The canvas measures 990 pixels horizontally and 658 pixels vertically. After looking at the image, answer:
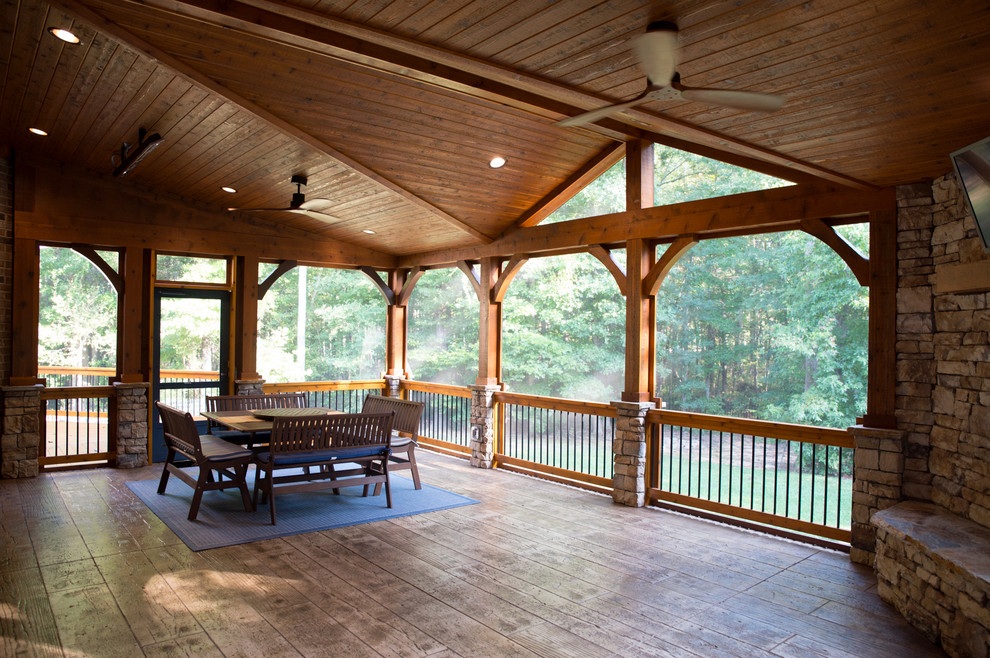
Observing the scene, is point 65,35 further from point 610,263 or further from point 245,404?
point 610,263

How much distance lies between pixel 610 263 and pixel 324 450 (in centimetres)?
332

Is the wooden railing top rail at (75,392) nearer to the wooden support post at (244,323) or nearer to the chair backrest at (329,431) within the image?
the wooden support post at (244,323)

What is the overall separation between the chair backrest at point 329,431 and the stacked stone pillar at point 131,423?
10.4 feet

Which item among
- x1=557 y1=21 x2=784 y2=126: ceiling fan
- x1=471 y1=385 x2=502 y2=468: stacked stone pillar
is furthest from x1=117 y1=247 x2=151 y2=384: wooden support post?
x1=557 y1=21 x2=784 y2=126: ceiling fan

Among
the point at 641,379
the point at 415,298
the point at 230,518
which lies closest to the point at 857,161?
the point at 641,379

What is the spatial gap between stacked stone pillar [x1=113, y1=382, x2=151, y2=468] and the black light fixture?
2.53 metres

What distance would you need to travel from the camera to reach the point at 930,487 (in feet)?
14.0

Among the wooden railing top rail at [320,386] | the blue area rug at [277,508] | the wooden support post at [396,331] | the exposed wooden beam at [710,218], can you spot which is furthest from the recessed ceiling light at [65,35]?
the wooden support post at [396,331]

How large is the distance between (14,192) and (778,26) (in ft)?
25.0

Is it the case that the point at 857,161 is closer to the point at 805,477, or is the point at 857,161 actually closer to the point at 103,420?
A: the point at 805,477

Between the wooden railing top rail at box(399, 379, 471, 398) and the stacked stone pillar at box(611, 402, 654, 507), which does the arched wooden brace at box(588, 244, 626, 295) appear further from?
the wooden railing top rail at box(399, 379, 471, 398)

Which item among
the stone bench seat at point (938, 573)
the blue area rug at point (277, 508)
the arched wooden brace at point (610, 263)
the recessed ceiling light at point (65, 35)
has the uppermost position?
the recessed ceiling light at point (65, 35)

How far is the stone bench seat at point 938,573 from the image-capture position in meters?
2.98

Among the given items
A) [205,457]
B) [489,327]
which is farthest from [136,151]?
[489,327]
